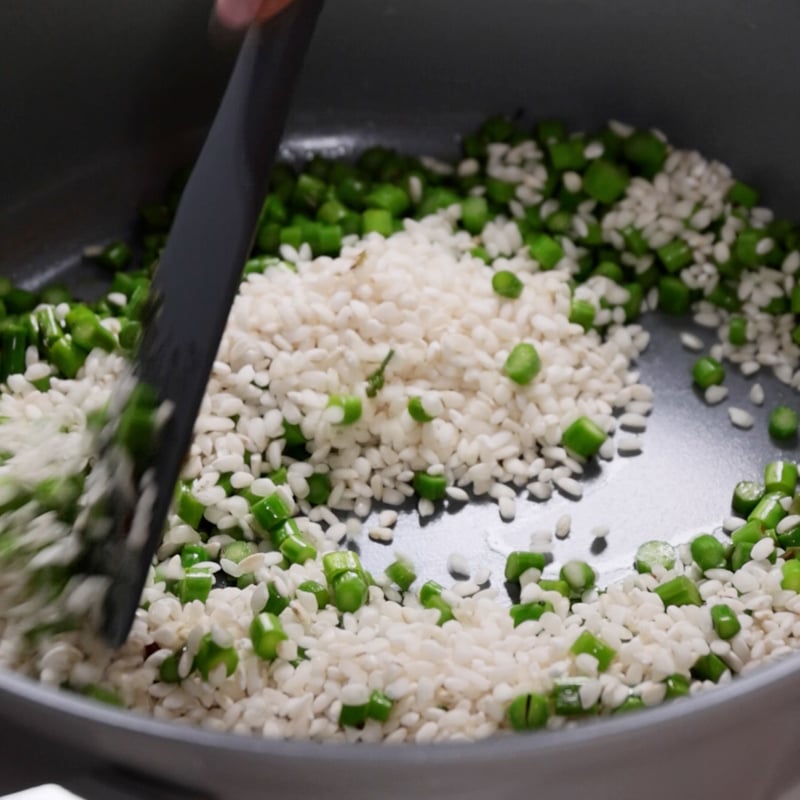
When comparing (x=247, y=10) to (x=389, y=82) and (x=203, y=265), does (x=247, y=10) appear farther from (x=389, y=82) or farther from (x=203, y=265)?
(x=389, y=82)

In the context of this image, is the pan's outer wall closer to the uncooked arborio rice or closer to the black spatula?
the uncooked arborio rice

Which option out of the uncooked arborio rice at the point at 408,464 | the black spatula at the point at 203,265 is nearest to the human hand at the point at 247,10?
the black spatula at the point at 203,265

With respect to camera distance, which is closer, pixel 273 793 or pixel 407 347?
pixel 273 793

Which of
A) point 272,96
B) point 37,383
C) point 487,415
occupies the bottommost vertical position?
point 37,383

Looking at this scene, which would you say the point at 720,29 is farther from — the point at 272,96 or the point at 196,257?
the point at 196,257

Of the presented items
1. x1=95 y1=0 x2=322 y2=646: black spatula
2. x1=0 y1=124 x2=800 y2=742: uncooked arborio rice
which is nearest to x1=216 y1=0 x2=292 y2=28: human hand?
x1=95 y1=0 x2=322 y2=646: black spatula

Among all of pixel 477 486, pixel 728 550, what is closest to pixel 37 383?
pixel 477 486
